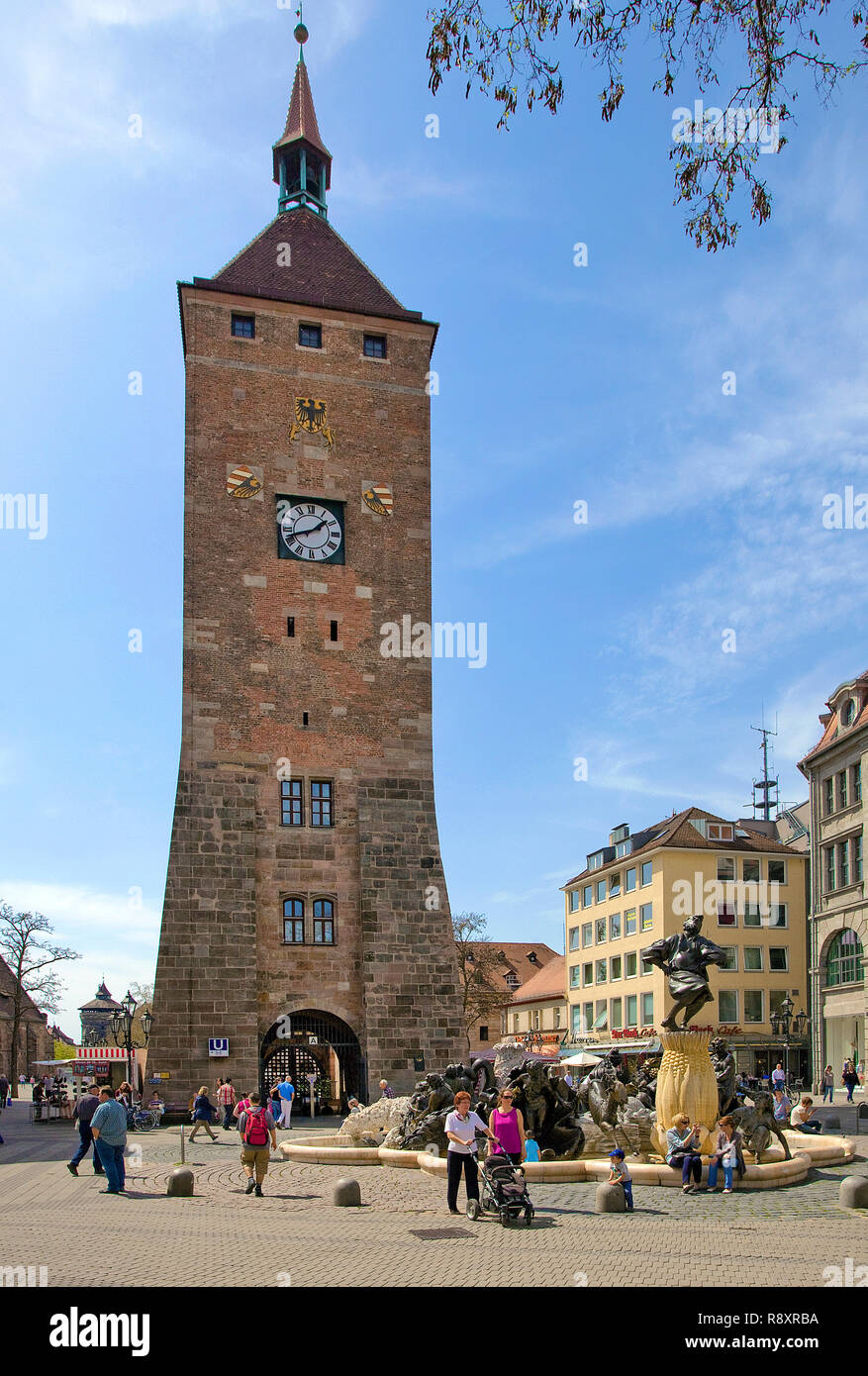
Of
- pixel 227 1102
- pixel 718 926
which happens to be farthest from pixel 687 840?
pixel 227 1102

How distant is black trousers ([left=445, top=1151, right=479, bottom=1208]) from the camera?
45.0 ft

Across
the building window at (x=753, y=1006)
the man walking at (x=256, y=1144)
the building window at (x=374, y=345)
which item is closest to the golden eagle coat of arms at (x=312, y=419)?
the building window at (x=374, y=345)

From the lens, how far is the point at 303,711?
35.0 m

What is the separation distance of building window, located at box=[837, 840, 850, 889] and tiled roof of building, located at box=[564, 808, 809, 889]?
10975 millimetres

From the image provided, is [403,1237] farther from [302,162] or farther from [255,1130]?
[302,162]

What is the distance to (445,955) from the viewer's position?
113 ft

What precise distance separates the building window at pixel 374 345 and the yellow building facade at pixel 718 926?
27.0 metres

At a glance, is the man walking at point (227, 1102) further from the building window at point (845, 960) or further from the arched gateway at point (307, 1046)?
the building window at point (845, 960)

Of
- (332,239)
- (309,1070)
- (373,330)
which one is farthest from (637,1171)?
(332,239)

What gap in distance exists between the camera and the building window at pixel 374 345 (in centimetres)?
3912

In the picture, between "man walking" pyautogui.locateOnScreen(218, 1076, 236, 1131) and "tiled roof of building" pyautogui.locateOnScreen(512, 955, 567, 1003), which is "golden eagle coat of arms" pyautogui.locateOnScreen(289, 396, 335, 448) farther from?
"tiled roof of building" pyautogui.locateOnScreen(512, 955, 567, 1003)

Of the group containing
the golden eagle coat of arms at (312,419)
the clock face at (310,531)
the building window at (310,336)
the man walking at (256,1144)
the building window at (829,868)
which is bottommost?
the man walking at (256,1144)
